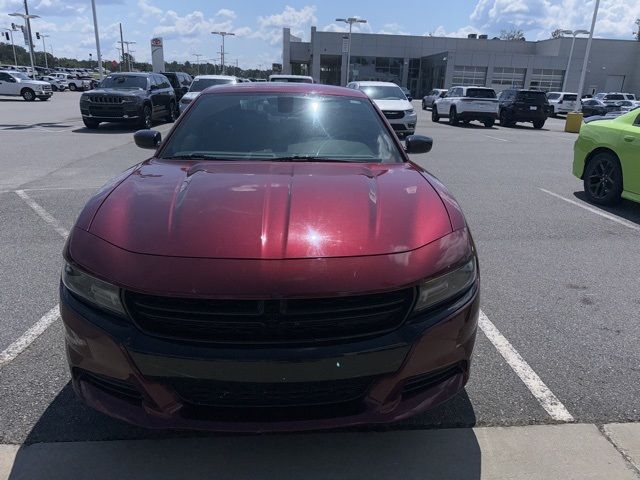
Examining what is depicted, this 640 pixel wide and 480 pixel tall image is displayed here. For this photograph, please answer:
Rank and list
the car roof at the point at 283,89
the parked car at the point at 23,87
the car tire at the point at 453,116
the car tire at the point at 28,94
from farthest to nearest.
Result: the car tire at the point at 28,94 → the parked car at the point at 23,87 → the car tire at the point at 453,116 → the car roof at the point at 283,89

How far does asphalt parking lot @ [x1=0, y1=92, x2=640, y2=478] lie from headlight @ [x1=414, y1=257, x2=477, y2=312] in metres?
0.83

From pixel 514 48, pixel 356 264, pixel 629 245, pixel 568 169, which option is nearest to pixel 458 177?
pixel 568 169

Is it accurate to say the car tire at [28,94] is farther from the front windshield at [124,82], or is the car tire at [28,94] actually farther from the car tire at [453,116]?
the car tire at [453,116]

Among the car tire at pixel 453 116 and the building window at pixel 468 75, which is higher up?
the building window at pixel 468 75

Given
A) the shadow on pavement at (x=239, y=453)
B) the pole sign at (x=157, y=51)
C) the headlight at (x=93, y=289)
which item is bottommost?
the shadow on pavement at (x=239, y=453)

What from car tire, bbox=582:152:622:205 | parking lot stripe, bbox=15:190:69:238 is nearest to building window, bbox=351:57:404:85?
car tire, bbox=582:152:622:205

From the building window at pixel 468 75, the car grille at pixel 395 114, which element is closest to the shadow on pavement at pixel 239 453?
the car grille at pixel 395 114

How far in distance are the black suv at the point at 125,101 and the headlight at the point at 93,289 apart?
15.2m

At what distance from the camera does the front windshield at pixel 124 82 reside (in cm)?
1688

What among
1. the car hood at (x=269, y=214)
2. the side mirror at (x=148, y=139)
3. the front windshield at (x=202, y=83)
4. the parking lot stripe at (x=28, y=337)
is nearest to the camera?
the car hood at (x=269, y=214)

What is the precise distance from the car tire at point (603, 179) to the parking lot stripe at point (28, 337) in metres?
7.14

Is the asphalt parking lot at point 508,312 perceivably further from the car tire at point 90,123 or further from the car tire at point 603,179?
the car tire at point 90,123

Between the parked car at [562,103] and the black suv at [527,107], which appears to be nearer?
the black suv at [527,107]

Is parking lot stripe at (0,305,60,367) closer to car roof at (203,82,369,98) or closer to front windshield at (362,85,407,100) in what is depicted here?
car roof at (203,82,369,98)
